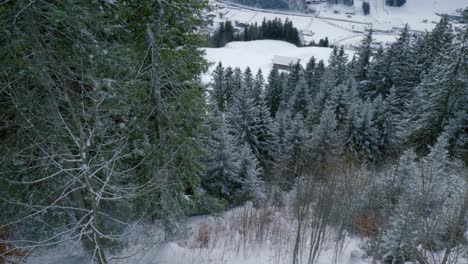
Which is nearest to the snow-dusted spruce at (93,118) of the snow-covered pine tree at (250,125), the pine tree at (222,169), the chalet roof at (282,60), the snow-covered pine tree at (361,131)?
the pine tree at (222,169)

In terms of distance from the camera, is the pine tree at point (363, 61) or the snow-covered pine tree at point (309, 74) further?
the snow-covered pine tree at point (309, 74)

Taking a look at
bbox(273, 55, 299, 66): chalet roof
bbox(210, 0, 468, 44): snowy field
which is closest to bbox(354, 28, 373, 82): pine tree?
bbox(273, 55, 299, 66): chalet roof

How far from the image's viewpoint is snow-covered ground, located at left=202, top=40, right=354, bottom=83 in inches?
2522

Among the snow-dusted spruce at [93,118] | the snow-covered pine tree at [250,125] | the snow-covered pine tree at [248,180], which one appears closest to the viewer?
the snow-dusted spruce at [93,118]

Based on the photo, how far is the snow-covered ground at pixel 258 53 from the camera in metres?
64.1

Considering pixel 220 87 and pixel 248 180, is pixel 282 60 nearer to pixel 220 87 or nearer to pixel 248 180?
pixel 220 87

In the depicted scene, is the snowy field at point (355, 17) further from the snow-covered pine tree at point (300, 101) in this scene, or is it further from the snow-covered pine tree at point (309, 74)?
the snow-covered pine tree at point (300, 101)

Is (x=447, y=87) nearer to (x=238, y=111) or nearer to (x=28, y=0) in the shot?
(x=238, y=111)

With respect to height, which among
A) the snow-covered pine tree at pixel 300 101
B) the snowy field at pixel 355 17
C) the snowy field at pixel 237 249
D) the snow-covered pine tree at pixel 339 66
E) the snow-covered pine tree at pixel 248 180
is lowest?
the snow-covered pine tree at pixel 248 180

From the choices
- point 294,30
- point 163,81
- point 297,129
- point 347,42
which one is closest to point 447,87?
point 297,129

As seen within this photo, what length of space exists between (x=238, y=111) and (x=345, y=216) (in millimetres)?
16479

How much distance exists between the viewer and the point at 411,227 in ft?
18.4

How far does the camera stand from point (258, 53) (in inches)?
2911

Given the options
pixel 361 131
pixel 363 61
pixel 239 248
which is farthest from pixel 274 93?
pixel 239 248
